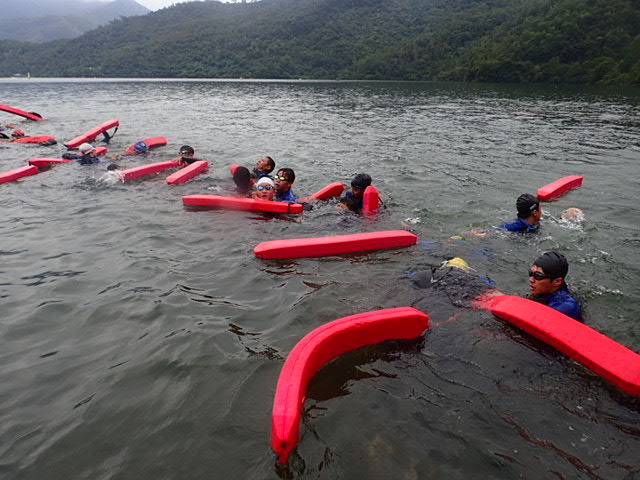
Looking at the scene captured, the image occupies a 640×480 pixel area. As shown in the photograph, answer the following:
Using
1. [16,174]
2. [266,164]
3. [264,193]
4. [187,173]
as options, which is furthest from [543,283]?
[16,174]

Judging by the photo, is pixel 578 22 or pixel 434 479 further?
pixel 578 22

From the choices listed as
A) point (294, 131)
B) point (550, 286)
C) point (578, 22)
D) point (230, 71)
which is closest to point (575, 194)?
point (550, 286)

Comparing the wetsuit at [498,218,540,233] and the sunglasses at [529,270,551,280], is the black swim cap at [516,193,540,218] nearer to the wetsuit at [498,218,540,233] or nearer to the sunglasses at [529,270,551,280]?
the wetsuit at [498,218,540,233]

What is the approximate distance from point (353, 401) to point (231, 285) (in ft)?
8.62

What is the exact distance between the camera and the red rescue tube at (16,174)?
10109 millimetres

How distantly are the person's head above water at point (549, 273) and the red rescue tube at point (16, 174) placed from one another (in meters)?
12.3

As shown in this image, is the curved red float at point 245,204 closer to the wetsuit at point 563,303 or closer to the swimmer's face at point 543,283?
the swimmer's face at point 543,283

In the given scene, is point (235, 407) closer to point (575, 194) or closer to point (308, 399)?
point (308, 399)

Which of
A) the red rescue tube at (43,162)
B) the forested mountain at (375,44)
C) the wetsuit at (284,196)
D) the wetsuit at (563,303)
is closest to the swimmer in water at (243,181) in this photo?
the wetsuit at (284,196)

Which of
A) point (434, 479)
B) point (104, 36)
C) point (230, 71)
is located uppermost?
point (104, 36)

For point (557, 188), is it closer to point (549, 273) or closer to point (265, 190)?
point (549, 273)

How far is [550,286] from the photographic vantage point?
442 cm

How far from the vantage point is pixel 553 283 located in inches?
173

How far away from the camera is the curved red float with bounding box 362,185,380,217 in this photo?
317 inches
